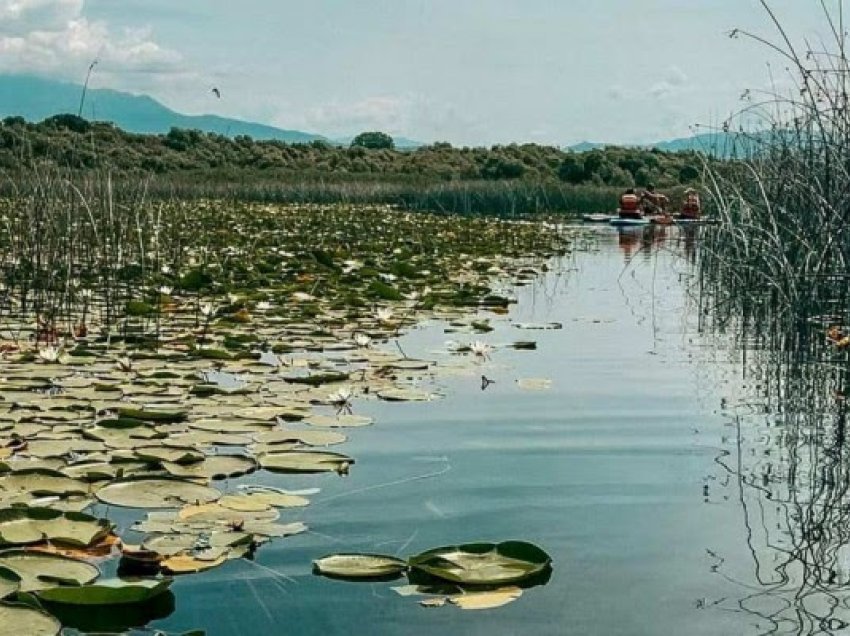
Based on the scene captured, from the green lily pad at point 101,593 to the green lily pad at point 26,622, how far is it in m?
0.12

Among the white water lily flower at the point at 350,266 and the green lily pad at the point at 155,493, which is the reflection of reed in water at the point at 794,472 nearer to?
the green lily pad at the point at 155,493

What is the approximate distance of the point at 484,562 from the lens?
255 cm

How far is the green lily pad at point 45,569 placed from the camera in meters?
2.37

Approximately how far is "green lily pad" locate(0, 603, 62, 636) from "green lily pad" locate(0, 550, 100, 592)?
18cm

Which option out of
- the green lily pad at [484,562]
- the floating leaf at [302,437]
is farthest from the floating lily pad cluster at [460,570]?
the floating leaf at [302,437]

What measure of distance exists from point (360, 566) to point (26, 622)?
0.75 meters

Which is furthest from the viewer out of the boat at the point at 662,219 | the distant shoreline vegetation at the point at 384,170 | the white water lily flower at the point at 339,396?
the distant shoreline vegetation at the point at 384,170

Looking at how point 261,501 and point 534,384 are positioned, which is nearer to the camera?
point 261,501

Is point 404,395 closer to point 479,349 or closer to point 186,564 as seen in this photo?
point 479,349

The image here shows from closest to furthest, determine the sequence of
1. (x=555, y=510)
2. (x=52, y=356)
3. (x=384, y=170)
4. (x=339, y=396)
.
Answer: (x=555, y=510)
(x=339, y=396)
(x=52, y=356)
(x=384, y=170)

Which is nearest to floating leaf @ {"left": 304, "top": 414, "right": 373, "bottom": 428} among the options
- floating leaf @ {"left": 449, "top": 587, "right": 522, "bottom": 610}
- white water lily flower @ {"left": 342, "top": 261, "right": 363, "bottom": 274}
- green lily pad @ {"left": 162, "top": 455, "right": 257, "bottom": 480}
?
green lily pad @ {"left": 162, "top": 455, "right": 257, "bottom": 480}

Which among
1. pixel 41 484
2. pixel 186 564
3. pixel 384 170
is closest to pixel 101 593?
pixel 186 564

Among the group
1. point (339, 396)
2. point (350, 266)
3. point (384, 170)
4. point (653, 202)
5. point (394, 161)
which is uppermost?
point (394, 161)

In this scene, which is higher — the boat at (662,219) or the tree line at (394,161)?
the tree line at (394,161)
